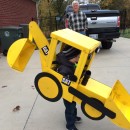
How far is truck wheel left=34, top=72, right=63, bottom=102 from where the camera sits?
359 cm

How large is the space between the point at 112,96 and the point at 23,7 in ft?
51.3

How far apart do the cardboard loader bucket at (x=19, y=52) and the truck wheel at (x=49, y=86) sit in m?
0.30

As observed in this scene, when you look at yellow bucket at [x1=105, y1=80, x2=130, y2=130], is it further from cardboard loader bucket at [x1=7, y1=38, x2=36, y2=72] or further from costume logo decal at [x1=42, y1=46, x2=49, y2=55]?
cardboard loader bucket at [x1=7, y1=38, x2=36, y2=72]

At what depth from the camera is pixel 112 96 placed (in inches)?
139

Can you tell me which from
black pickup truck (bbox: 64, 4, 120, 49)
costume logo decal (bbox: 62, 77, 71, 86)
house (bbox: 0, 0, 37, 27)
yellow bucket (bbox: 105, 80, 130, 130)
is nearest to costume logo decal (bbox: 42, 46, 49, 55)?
costume logo decal (bbox: 62, 77, 71, 86)

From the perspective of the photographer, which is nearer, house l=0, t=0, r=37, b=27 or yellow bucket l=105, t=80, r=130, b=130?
yellow bucket l=105, t=80, r=130, b=130

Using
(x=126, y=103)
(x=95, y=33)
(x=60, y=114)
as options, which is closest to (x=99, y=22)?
(x=95, y=33)

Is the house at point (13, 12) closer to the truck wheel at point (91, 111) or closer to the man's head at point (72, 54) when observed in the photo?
the man's head at point (72, 54)

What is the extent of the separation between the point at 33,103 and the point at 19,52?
1.82 m

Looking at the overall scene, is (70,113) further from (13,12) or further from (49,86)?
(13,12)

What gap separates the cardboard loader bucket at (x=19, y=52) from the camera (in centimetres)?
364

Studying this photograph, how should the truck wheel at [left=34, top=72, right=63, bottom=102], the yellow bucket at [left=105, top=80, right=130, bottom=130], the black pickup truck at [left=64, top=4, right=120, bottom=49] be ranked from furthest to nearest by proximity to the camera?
1. the black pickup truck at [left=64, top=4, right=120, bottom=49]
2. the truck wheel at [left=34, top=72, right=63, bottom=102]
3. the yellow bucket at [left=105, top=80, right=130, bottom=130]

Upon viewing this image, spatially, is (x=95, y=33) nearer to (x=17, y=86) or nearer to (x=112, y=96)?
(x=17, y=86)

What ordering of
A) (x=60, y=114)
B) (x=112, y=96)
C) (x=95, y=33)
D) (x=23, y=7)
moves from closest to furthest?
(x=112, y=96), (x=60, y=114), (x=95, y=33), (x=23, y=7)
